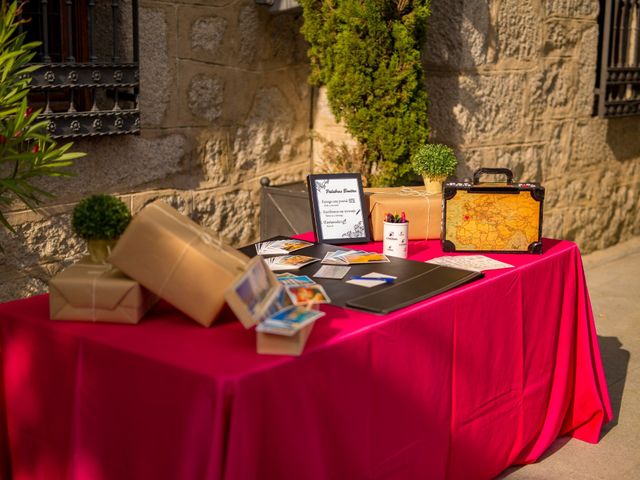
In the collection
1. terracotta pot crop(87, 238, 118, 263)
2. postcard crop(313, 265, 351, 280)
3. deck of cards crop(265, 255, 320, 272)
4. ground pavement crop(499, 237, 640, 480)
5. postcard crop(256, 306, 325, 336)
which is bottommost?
ground pavement crop(499, 237, 640, 480)

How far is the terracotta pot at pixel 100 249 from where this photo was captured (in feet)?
8.28

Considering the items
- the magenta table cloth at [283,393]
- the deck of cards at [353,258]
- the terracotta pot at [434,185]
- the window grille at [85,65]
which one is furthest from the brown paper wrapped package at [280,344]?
the window grille at [85,65]

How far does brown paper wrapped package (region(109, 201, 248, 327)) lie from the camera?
7.72ft

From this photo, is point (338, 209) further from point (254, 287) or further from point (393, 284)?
point (254, 287)

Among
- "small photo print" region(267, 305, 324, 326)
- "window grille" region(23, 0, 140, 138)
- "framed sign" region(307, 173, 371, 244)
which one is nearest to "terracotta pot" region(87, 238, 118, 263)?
"small photo print" region(267, 305, 324, 326)

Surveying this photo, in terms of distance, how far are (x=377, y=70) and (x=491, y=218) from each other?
150cm

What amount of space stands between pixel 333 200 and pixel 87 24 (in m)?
1.56

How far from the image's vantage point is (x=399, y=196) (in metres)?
3.70

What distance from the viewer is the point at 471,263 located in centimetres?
326

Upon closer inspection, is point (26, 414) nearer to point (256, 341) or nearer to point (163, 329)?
point (163, 329)

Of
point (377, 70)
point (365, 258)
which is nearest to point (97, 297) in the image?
point (365, 258)

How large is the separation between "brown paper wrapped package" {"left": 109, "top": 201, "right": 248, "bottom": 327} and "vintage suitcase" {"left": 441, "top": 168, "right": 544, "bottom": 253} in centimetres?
130

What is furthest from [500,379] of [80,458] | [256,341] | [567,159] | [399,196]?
[567,159]

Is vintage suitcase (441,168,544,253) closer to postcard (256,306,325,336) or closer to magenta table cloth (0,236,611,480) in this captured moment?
magenta table cloth (0,236,611,480)
